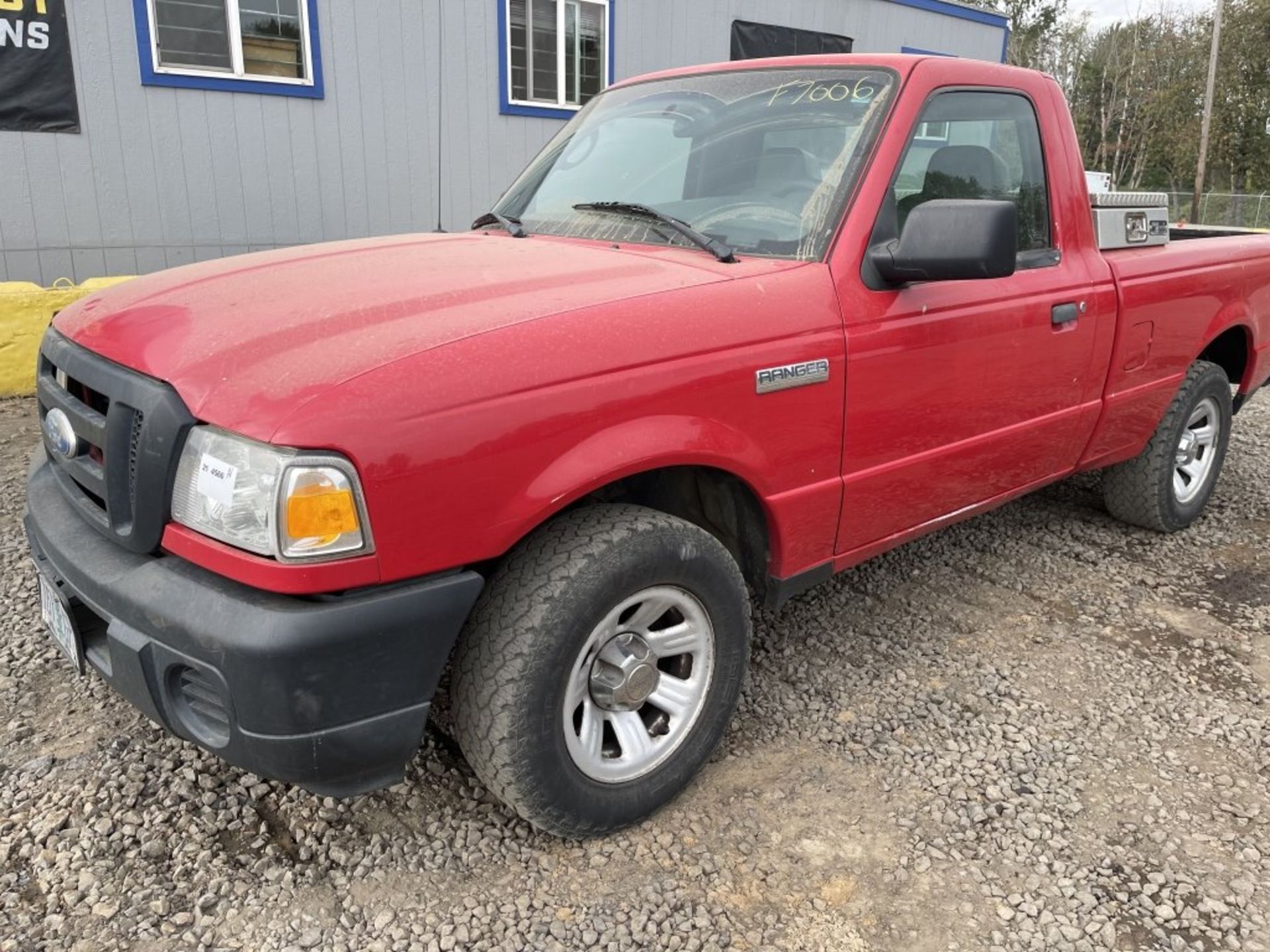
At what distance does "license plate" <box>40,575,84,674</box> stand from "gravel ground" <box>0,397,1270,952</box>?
0.44 meters

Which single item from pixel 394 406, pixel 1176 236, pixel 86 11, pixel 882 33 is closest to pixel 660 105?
pixel 394 406

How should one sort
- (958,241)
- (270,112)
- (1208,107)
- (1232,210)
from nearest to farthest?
(958,241)
(270,112)
(1208,107)
(1232,210)

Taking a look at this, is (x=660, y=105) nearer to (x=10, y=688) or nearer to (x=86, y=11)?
(x=10, y=688)

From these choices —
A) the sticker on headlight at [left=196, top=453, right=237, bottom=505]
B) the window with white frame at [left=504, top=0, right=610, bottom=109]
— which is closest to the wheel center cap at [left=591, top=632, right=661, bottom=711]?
the sticker on headlight at [left=196, top=453, right=237, bottom=505]

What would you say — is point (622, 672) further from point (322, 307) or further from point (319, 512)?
point (322, 307)

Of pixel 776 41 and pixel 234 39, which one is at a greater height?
pixel 776 41

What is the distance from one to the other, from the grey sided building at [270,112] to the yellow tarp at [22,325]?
999 millimetres

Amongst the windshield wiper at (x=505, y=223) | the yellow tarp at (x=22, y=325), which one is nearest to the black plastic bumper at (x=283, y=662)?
the windshield wiper at (x=505, y=223)

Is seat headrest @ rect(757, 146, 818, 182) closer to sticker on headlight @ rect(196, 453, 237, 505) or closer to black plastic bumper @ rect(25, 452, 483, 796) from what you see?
black plastic bumper @ rect(25, 452, 483, 796)

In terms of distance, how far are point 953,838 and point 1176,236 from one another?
13.0 ft

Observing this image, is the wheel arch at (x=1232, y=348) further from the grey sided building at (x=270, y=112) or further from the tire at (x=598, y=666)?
the grey sided building at (x=270, y=112)

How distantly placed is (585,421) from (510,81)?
25.3ft

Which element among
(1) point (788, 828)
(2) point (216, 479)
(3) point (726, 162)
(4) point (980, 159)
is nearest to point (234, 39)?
(3) point (726, 162)

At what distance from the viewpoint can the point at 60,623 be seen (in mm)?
2359
